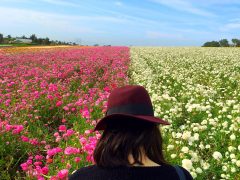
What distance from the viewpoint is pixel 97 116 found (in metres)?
7.12

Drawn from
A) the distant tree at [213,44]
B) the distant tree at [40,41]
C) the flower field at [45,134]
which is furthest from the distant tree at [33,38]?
the flower field at [45,134]

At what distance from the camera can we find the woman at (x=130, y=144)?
206 centimetres

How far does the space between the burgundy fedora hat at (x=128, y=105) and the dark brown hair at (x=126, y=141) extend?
4 cm

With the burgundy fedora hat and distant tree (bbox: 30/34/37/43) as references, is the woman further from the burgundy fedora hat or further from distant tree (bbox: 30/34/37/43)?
distant tree (bbox: 30/34/37/43)

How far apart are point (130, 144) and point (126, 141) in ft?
0.09

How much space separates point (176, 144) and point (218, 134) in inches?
35.3

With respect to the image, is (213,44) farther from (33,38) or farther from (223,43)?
(33,38)

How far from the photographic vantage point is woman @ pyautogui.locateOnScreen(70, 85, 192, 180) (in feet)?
6.75

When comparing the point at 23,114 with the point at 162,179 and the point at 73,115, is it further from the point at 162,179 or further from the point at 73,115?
the point at 162,179

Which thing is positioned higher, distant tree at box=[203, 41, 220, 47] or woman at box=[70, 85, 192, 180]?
woman at box=[70, 85, 192, 180]

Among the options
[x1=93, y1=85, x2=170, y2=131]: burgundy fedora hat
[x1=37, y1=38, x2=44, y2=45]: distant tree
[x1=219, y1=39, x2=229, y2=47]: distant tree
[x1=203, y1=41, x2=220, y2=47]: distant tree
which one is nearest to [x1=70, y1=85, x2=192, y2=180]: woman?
[x1=93, y1=85, x2=170, y2=131]: burgundy fedora hat

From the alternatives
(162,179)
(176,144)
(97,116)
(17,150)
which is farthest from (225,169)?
(97,116)

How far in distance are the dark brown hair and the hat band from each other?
0.05 metres

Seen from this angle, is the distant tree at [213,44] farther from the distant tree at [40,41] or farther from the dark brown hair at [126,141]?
the dark brown hair at [126,141]
